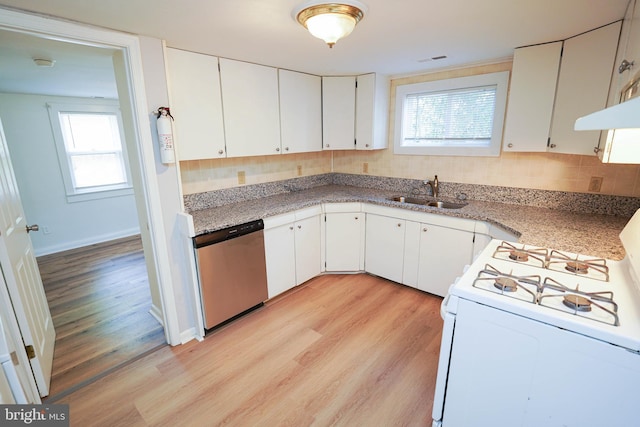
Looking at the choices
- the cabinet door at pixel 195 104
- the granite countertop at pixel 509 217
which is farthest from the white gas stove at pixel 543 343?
the cabinet door at pixel 195 104

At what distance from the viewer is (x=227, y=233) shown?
2260mm

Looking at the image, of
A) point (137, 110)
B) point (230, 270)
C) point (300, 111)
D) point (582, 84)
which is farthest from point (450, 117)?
point (137, 110)

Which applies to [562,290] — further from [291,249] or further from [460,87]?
[460,87]

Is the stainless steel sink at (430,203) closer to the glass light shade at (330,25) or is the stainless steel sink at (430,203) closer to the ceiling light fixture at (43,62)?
the glass light shade at (330,25)

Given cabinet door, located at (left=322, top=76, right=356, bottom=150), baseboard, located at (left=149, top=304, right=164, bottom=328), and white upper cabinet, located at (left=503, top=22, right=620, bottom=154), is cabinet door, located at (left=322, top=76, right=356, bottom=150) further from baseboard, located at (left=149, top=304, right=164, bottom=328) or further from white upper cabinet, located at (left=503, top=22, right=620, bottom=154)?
baseboard, located at (left=149, top=304, right=164, bottom=328)

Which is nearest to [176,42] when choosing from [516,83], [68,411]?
[68,411]

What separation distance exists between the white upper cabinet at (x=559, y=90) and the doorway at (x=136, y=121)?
2654mm

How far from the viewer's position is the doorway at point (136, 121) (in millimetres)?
1501

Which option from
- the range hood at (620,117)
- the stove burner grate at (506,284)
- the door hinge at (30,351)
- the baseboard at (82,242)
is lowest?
the baseboard at (82,242)

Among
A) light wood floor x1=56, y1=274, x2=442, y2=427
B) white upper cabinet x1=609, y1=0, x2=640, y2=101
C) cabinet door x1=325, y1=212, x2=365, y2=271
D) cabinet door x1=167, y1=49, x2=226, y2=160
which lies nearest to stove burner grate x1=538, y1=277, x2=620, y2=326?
white upper cabinet x1=609, y1=0, x2=640, y2=101

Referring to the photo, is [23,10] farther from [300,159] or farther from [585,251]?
[585,251]

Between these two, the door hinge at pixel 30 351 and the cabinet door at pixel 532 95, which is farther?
the cabinet door at pixel 532 95

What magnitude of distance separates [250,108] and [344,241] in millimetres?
1589

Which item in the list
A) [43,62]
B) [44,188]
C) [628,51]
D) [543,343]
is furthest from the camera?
[44,188]
